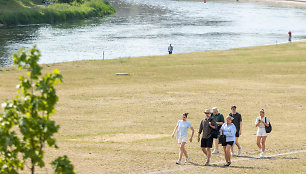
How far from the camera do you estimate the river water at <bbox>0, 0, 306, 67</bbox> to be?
58.5 meters

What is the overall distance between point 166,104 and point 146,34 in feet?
155

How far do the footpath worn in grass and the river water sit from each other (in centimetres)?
1157

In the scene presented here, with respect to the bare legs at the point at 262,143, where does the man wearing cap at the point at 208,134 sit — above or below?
above

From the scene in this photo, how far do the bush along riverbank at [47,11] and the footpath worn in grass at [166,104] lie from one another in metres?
43.2

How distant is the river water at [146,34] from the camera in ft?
192

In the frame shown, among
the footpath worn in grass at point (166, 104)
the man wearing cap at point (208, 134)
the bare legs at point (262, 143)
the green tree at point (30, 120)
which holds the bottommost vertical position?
the footpath worn in grass at point (166, 104)

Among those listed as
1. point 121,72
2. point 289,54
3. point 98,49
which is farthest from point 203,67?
point 98,49

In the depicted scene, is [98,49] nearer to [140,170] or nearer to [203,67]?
[203,67]

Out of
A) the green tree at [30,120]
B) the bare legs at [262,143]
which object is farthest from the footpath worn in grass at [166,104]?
the green tree at [30,120]

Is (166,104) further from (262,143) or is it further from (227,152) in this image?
(227,152)

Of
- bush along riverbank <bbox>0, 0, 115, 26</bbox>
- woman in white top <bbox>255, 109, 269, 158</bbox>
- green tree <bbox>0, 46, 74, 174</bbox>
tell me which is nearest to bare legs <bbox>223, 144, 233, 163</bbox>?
woman in white top <bbox>255, 109, 269, 158</bbox>

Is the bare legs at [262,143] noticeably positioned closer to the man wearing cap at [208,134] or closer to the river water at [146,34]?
the man wearing cap at [208,134]

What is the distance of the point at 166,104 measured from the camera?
28109 mm

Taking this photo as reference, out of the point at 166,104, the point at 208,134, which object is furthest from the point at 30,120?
the point at 166,104
